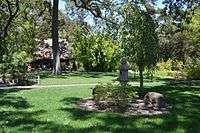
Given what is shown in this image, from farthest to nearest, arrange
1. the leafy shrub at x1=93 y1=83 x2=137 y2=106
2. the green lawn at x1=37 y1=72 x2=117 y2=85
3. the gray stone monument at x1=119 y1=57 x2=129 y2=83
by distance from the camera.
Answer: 1. the green lawn at x1=37 y1=72 x2=117 y2=85
2. the gray stone monument at x1=119 y1=57 x2=129 y2=83
3. the leafy shrub at x1=93 y1=83 x2=137 y2=106

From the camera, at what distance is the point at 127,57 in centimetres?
2142

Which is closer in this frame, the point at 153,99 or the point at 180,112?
the point at 180,112

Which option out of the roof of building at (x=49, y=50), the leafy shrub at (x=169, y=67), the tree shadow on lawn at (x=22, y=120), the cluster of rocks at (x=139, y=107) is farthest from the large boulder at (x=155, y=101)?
the roof of building at (x=49, y=50)

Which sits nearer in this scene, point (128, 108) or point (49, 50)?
point (128, 108)

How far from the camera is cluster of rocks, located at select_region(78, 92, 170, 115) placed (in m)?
17.1

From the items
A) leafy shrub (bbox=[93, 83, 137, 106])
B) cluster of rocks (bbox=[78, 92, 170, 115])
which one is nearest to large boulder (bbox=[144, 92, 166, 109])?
cluster of rocks (bbox=[78, 92, 170, 115])

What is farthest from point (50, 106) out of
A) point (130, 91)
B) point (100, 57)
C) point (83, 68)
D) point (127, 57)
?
point (83, 68)

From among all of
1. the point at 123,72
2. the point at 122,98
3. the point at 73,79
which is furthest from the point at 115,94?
the point at 73,79

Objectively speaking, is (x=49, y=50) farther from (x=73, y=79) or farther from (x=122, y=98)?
(x=122, y=98)

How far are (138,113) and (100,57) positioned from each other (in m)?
37.7

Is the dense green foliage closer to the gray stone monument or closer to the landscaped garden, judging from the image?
the landscaped garden

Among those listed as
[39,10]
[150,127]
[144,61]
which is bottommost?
[150,127]

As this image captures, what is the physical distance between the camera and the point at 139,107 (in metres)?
18.0

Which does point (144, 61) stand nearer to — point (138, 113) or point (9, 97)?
point (138, 113)
